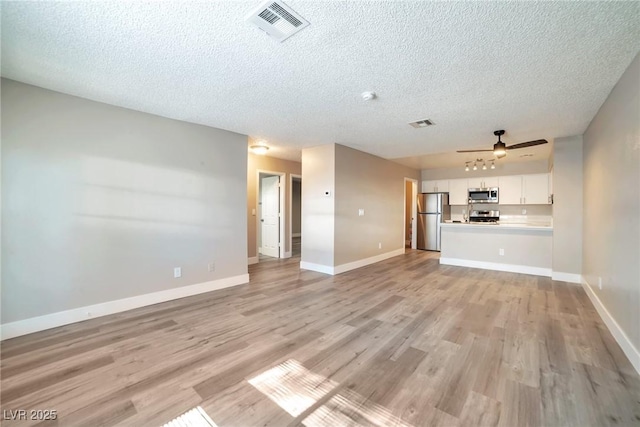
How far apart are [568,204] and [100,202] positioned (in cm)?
678

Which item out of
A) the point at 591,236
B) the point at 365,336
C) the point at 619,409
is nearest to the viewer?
the point at 619,409

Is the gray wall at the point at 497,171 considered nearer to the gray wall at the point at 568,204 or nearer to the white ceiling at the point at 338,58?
the gray wall at the point at 568,204

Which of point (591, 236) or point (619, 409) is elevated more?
point (591, 236)

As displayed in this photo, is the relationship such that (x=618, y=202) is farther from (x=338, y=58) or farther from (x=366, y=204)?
(x=366, y=204)

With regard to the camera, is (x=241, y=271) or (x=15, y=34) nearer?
(x=15, y=34)

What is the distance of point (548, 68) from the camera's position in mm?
2234

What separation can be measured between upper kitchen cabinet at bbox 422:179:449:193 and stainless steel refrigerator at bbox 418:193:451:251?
0.21 metres

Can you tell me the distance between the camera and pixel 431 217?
788 cm

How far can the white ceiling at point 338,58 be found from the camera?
165cm

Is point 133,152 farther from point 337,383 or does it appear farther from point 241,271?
point 337,383

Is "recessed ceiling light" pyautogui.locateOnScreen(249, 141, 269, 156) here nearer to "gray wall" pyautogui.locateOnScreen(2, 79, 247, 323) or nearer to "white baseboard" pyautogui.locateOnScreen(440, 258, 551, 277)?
"gray wall" pyautogui.locateOnScreen(2, 79, 247, 323)

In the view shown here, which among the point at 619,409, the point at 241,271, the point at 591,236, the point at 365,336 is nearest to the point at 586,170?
the point at 591,236

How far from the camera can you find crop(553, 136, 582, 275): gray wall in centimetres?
430

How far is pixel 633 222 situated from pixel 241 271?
454cm
